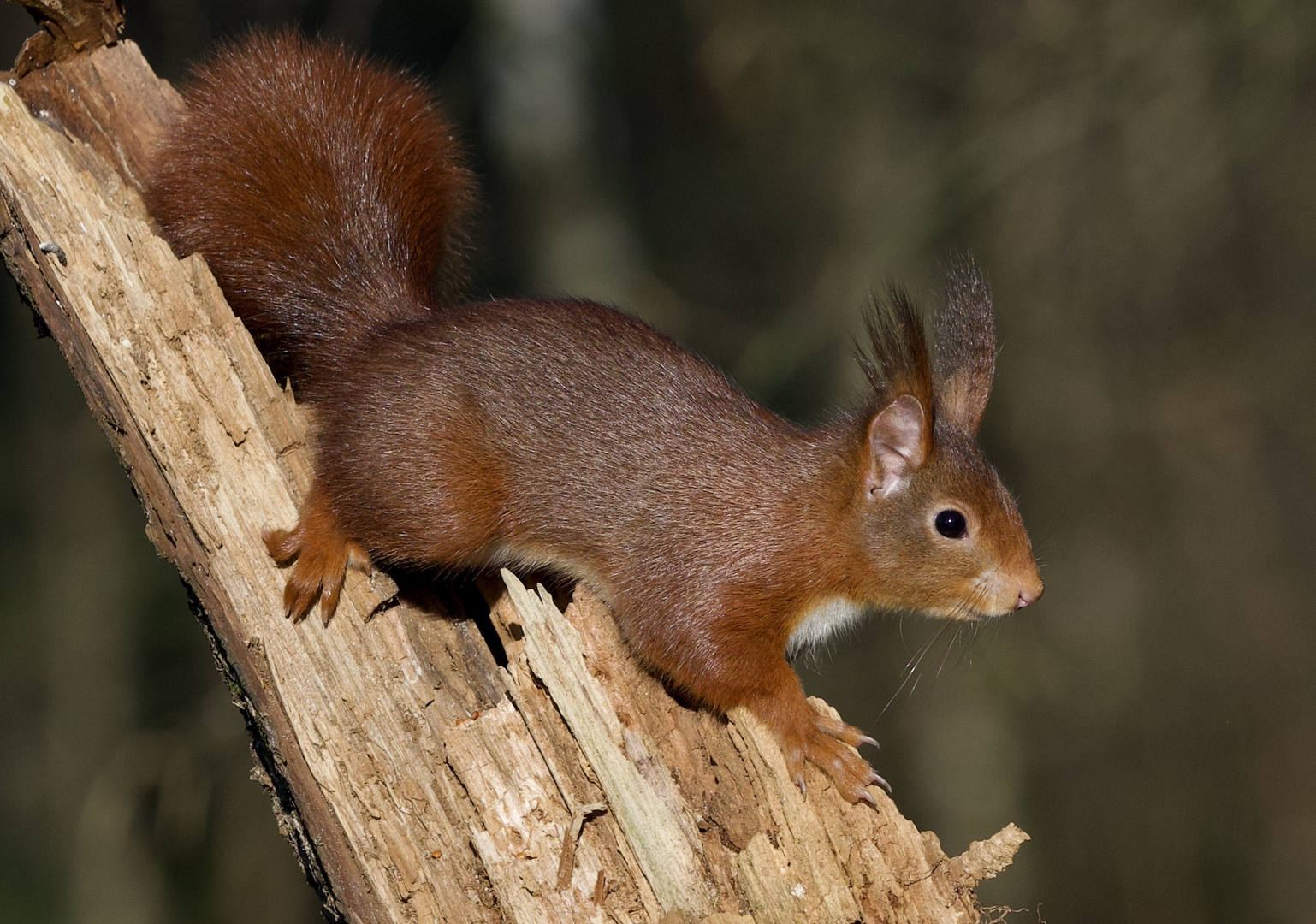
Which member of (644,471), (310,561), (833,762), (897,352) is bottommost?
(310,561)

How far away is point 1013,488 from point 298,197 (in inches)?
209

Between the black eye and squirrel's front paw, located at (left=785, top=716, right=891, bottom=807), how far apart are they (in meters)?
0.59

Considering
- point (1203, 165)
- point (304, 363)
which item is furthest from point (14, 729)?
point (1203, 165)

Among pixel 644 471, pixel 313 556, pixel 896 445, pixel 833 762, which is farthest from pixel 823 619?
pixel 313 556

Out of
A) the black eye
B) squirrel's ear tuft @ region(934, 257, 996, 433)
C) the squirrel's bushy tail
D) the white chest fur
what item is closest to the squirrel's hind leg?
the squirrel's bushy tail

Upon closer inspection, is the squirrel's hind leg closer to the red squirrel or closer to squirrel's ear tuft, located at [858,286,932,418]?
the red squirrel

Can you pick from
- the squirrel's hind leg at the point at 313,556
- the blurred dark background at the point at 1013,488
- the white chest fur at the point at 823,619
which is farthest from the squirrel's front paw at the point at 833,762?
the blurred dark background at the point at 1013,488

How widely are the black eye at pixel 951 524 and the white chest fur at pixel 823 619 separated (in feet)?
1.09

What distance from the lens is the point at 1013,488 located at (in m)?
7.50

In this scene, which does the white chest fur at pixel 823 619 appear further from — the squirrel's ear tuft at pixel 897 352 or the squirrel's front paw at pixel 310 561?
the squirrel's front paw at pixel 310 561

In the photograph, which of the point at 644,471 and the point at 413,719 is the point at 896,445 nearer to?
the point at 644,471

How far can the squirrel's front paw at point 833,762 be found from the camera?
2.89 m

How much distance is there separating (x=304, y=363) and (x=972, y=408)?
192 cm

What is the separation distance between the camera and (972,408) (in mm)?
3236
